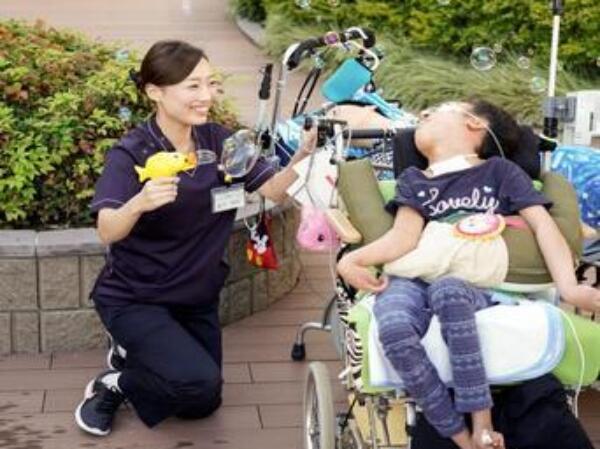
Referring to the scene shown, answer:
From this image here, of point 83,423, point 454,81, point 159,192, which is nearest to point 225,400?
point 83,423

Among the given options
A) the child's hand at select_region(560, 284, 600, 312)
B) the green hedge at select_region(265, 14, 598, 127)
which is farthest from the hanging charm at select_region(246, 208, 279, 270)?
the green hedge at select_region(265, 14, 598, 127)

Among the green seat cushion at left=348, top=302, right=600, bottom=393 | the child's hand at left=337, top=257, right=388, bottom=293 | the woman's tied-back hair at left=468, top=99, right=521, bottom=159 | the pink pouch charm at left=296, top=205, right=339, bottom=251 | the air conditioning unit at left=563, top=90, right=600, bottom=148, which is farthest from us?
the air conditioning unit at left=563, top=90, right=600, bottom=148

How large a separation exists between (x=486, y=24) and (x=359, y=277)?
297 inches

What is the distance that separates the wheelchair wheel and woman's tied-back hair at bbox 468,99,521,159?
86cm

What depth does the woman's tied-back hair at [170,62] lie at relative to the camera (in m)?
4.50

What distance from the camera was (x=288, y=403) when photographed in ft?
16.2

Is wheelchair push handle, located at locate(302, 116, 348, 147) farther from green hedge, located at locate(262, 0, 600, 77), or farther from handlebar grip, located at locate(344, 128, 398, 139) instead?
green hedge, located at locate(262, 0, 600, 77)

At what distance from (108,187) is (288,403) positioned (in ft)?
3.78

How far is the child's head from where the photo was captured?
156 inches

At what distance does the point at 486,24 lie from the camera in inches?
430

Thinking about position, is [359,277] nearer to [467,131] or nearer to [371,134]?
[467,131]

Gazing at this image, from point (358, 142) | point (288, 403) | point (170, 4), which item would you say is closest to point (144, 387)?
point (288, 403)

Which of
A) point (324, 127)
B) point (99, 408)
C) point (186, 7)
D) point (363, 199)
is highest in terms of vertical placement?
point (324, 127)

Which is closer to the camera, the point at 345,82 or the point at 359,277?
the point at 359,277
